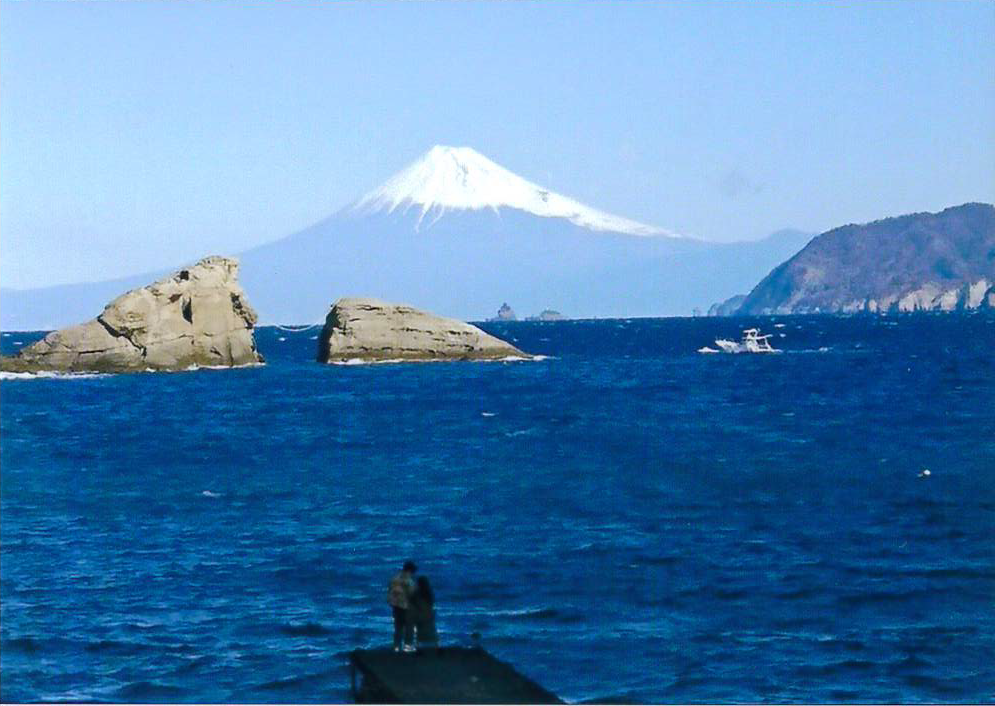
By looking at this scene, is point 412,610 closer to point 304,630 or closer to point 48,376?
point 304,630

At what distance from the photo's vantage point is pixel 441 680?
22828 mm

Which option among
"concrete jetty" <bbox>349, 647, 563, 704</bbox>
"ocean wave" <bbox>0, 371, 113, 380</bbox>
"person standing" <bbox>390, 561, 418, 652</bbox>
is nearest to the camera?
"concrete jetty" <bbox>349, 647, 563, 704</bbox>

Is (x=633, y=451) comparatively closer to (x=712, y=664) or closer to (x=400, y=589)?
(x=712, y=664)

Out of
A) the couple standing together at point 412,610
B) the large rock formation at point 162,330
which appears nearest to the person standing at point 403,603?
the couple standing together at point 412,610

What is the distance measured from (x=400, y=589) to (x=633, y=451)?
4568 centimetres

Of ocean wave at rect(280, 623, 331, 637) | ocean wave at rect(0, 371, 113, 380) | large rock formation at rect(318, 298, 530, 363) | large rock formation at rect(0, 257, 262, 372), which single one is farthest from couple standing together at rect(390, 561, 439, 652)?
large rock formation at rect(318, 298, 530, 363)

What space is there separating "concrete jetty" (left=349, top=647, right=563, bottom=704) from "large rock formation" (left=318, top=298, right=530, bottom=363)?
119m

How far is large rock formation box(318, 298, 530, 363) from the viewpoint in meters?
145

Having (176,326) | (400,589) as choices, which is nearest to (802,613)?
(400,589)

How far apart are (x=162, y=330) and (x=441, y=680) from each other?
372 ft

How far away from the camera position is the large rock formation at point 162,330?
423 feet

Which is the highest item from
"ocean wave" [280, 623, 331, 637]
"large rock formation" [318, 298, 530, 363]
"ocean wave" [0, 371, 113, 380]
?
"large rock formation" [318, 298, 530, 363]

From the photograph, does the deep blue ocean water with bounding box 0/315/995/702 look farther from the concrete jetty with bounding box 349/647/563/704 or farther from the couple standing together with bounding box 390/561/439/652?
the concrete jetty with bounding box 349/647/563/704

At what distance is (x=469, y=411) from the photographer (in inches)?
3698
